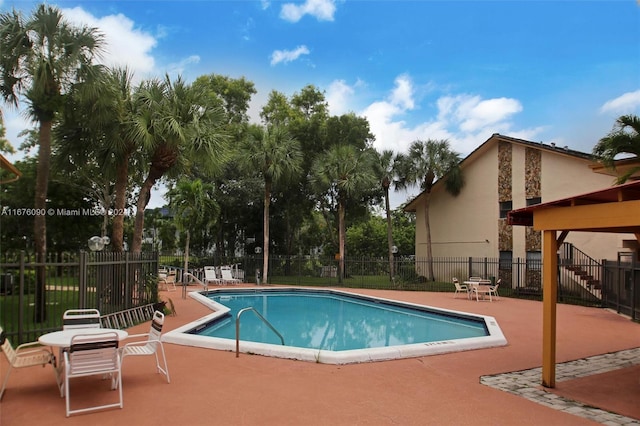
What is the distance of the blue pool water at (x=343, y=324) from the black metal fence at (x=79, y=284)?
2.11 meters

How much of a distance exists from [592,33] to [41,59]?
1428cm

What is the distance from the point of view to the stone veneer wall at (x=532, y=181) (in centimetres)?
2181

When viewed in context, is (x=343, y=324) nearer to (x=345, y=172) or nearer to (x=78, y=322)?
(x=78, y=322)

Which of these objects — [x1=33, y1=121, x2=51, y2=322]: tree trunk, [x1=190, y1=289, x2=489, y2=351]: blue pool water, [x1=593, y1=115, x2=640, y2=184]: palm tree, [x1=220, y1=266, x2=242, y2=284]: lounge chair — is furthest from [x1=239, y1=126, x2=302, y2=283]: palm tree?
[x1=593, y1=115, x2=640, y2=184]: palm tree

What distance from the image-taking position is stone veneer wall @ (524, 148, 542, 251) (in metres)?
21.8

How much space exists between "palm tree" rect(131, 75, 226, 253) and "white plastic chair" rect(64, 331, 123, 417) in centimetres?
776

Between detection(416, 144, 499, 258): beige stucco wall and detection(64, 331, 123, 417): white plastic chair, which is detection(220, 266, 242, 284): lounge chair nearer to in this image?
detection(416, 144, 499, 258): beige stucco wall

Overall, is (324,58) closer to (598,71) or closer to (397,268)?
(598,71)

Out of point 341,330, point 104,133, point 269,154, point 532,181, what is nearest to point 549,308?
point 341,330

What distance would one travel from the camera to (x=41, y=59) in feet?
31.5

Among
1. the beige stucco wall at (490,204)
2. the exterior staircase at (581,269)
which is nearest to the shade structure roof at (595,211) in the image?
the exterior staircase at (581,269)

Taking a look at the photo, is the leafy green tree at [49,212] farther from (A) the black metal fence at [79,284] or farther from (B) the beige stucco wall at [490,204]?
(B) the beige stucco wall at [490,204]

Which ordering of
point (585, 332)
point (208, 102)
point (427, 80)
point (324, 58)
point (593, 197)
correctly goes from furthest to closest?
point (427, 80), point (324, 58), point (208, 102), point (585, 332), point (593, 197)

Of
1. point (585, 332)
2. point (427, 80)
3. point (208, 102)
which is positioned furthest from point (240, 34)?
point (585, 332)
